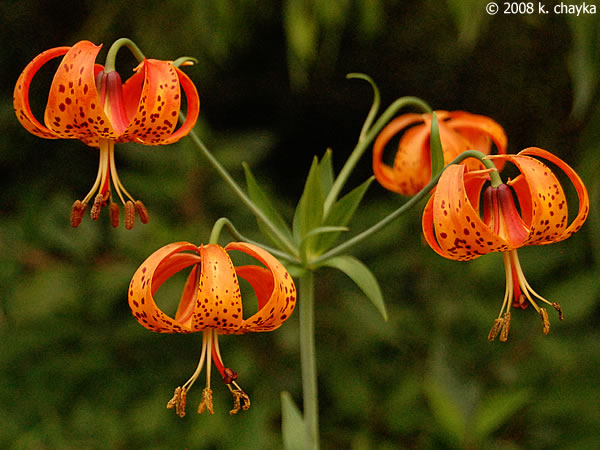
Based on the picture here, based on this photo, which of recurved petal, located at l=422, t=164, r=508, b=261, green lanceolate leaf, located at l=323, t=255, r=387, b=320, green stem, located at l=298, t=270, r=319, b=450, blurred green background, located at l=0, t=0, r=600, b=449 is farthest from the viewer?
blurred green background, located at l=0, t=0, r=600, b=449

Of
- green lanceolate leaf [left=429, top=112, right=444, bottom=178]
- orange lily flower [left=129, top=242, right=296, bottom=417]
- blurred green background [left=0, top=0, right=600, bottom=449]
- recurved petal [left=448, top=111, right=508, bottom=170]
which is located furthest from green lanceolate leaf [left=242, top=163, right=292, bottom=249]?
blurred green background [left=0, top=0, right=600, bottom=449]

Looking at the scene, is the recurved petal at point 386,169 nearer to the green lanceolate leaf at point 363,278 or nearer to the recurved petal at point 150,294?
the green lanceolate leaf at point 363,278

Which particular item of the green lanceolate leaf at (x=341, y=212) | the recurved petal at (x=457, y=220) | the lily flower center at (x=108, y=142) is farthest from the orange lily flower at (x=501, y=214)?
the lily flower center at (x=108, y=142)

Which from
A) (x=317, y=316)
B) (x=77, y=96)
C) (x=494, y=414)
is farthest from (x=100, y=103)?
(x=317, y=316)

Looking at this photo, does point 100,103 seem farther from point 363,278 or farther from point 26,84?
point 363,278

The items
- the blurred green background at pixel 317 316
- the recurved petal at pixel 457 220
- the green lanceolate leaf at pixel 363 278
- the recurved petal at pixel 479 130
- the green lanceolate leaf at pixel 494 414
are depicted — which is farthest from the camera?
the blurred green background at pixel 317 316

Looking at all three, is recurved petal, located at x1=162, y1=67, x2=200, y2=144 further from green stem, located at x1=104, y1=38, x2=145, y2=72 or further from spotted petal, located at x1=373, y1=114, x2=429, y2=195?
spotted petal, located at x1=373, y1=114, x2=429, y2=195
